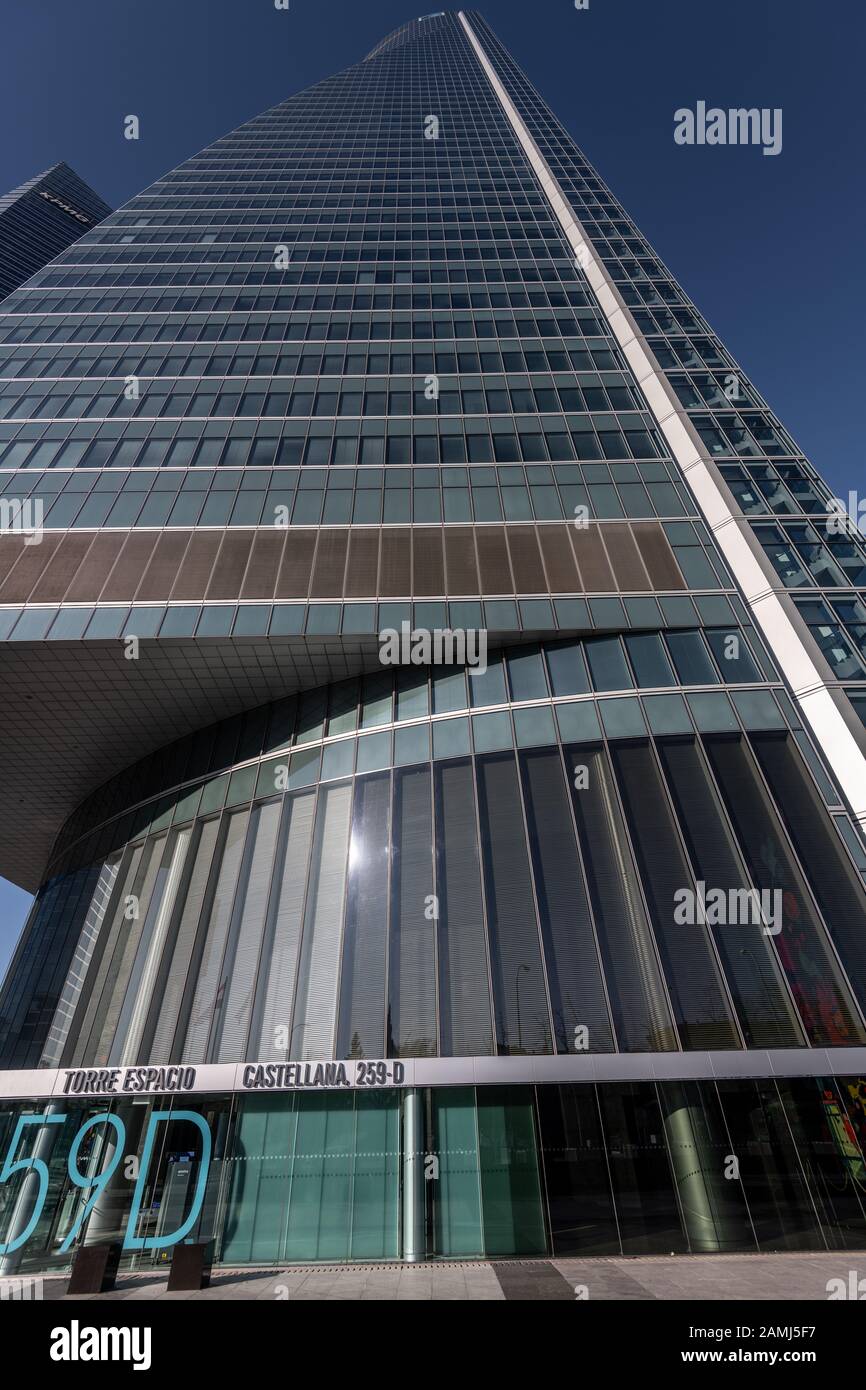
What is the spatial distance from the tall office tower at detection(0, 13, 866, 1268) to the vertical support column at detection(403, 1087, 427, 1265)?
0.07 metres

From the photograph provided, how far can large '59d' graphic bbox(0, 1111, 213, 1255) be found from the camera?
15181 millimetres

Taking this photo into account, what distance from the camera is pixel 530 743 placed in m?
20.8

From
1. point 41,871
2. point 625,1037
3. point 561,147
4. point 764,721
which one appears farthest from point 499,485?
point 561,147

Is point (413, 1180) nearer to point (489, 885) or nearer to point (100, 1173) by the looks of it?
point (489, 885)

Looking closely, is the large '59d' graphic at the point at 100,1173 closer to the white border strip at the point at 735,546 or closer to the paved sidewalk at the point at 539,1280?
the paved sidewalk at the point at 539,1280

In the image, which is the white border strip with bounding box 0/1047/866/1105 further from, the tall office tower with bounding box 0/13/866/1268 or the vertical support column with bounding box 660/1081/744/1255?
the vertical support column with bounding box 660/1081/744/1255

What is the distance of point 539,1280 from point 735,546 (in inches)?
916

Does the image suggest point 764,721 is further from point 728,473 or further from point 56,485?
point 56,485

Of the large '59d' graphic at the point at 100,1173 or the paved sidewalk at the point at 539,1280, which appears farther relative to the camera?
the large '59d' graphic at the point at 100,1173

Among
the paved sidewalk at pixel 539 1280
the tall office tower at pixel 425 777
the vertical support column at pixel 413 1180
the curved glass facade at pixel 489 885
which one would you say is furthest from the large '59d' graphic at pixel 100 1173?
the vertical support column at pixel 413 1180

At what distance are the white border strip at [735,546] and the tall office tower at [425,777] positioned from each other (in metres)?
0.15

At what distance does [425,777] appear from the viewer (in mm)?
20625

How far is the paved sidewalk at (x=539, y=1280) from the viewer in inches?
424

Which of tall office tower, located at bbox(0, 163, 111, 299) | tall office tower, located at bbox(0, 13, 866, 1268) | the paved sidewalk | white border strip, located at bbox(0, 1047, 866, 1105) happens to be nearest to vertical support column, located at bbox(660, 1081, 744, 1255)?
tall office tower, located at bbox(0, 13, 866, 1268)
